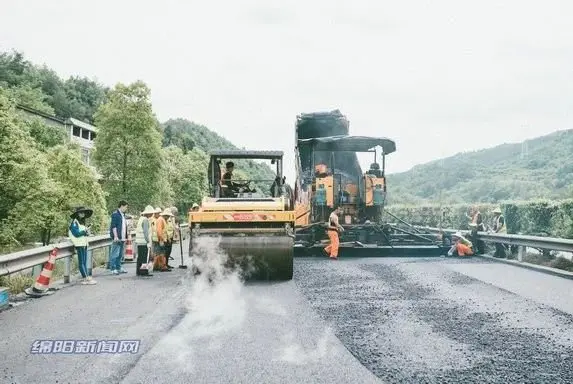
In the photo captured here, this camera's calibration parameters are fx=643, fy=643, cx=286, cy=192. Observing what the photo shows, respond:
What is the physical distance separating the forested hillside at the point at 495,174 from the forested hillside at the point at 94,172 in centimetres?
4464

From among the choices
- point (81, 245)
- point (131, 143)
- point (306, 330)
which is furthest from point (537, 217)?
point (131, 143)

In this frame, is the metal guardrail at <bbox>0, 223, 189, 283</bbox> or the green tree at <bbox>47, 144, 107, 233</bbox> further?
the green tree at <bbox>47, 144, 107, 233</bbox>

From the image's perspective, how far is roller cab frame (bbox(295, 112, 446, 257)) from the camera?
17672 millimetres

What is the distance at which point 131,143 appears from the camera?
160 ft

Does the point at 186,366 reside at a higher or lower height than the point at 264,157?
lower

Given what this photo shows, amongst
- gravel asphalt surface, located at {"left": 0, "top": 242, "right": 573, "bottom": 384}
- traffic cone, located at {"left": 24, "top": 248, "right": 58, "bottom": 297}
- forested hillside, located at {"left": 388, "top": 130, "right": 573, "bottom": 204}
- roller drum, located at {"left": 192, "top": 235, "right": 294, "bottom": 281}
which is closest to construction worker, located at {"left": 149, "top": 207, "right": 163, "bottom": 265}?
gravel asphalt surface, located at {"left": 0, "top": 242, "right": 573, "bottom": 384}

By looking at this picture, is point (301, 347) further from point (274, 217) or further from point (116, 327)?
point (274, 217)

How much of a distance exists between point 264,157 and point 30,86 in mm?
94727

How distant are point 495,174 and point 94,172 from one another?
89.2 m

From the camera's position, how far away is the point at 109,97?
4878 centimetres

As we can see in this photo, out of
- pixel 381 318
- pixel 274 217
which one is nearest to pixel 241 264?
pixel 274 217

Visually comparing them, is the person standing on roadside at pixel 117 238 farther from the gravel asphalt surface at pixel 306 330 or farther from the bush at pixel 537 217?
the bush at pixel 537 217

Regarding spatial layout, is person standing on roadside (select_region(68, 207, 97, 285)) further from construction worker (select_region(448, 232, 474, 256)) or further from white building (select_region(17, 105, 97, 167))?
white building (select_region(17, 105, 97, 167))

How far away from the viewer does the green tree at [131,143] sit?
159 feet
